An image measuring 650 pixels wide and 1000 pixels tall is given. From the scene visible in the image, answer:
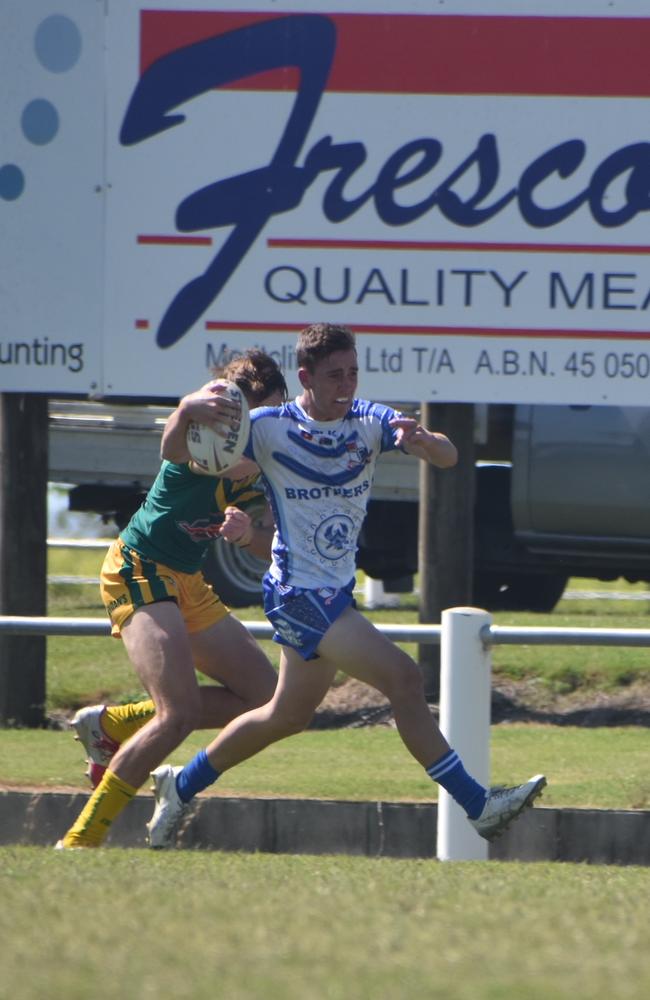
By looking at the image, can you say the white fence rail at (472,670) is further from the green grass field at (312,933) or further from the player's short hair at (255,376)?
the green grass field at (312,933)

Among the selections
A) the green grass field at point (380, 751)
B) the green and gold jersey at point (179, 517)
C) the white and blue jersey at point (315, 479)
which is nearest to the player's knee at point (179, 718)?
the green and gold jersey at point (179, 517)

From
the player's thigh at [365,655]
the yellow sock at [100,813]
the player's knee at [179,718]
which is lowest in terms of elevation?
the yellow sock at [100,813]

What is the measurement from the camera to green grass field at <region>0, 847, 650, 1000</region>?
363 cm

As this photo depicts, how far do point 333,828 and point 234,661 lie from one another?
1.12 metres

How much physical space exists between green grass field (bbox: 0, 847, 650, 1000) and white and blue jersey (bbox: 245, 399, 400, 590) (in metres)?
1.00

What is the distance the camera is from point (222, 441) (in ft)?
19.0

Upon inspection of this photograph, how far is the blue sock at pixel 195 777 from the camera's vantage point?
20.5 feet

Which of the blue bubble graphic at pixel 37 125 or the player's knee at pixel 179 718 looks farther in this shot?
the blue bubble graphic at pixel 37 125

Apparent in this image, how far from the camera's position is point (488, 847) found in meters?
7.10

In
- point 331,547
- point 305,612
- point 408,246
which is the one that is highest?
point 408,246

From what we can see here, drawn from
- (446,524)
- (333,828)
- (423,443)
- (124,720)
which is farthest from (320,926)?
(446,524)

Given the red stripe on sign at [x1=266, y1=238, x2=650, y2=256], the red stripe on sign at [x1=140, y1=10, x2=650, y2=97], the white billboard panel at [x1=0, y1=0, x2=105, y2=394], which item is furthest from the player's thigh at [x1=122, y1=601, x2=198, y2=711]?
the red stripe on sign at [x1=140, y1=10, x2=650, y2=97]

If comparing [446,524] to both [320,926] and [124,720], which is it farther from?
[320,926]

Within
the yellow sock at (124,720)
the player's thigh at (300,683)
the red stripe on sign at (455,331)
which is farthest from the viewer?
the red stripe on sign at (455,331)
